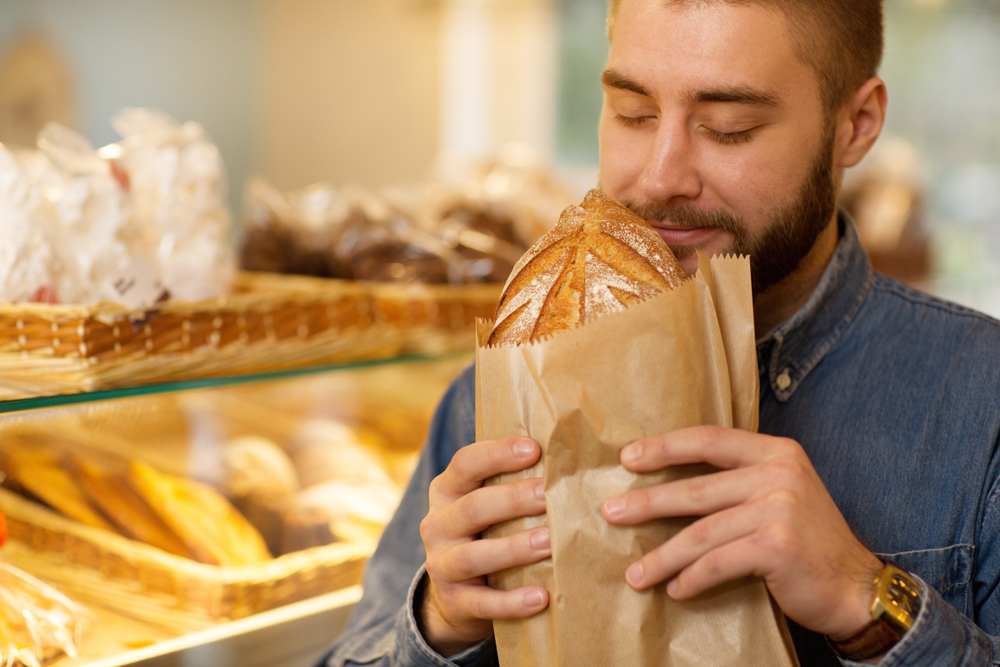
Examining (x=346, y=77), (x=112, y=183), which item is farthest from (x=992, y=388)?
(x=346, y=77)

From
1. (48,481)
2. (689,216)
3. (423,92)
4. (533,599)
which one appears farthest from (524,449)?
(423,92)

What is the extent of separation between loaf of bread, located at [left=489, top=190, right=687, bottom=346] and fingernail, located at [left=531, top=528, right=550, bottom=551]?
0.21 m

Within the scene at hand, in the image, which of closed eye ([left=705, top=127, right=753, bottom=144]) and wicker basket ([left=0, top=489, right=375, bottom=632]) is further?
wicker basket ([left=0, top=489, right=375, bottom=632])

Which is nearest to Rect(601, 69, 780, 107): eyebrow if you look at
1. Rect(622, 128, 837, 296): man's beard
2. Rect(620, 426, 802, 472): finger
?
Rect(622, 128, 837, 296): man's beard

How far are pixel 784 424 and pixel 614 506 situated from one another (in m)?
0.60

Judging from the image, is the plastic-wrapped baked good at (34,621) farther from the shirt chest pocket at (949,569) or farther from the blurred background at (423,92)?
the blurred background at (423,92)

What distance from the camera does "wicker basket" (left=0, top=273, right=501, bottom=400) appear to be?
1.27 metres

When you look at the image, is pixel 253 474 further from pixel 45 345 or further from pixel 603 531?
pixel 603 531

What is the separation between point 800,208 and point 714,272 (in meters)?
0.42

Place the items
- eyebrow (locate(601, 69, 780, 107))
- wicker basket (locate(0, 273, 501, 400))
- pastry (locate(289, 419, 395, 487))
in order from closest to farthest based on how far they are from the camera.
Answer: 1. eyebrow (locate(601, 69, 780, 107))
2. wicker basket (locate(0, 273, 501, 400))
3. pastry (locate(289, 419, 395, 487))

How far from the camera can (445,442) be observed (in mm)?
1508

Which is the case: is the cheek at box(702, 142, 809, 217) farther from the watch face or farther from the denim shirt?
the watch face

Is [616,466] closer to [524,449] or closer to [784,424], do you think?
[524,449]

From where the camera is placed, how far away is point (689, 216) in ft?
3.93
